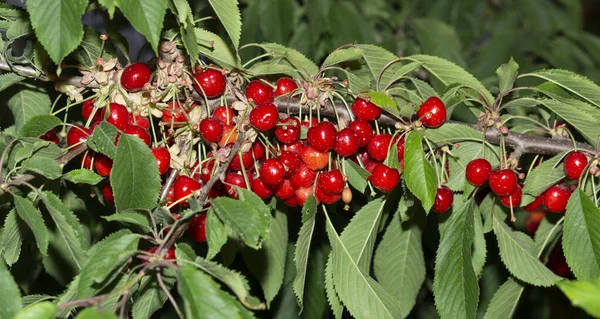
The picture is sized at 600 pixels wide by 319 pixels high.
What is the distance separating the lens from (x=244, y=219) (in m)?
0.86

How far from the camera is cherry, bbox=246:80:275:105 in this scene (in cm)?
114

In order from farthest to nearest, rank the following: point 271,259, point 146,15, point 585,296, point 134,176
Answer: point 271,259 < point 134,176 < point 146,15 < point 585,296

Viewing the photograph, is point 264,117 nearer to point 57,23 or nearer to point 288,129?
point 288,129

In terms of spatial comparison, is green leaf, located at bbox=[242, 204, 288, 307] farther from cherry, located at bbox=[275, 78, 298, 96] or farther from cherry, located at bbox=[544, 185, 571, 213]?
cherry, located at bbox=[544, 185, 571, 213]

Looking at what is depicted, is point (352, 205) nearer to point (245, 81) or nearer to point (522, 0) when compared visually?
point (245, 81)

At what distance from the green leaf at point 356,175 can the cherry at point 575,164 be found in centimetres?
34

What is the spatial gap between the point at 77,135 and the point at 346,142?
43 cm

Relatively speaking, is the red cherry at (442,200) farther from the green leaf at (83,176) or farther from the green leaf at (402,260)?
the green leaf at (83,176)

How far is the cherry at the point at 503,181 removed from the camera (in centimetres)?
113

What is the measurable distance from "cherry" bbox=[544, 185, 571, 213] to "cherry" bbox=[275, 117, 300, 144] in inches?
19.1

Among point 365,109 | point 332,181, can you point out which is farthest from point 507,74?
point 332,181

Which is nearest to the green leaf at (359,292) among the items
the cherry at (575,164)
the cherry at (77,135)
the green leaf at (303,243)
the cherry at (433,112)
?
the green leaf at (303,243)

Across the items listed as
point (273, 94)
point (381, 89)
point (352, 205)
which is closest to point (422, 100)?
point (381, 89)

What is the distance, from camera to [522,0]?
116 inches
